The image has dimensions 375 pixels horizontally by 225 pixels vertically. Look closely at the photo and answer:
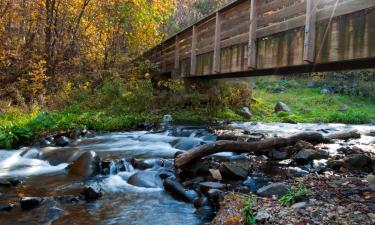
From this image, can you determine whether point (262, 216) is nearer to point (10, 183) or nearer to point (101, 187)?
point (101, 187)

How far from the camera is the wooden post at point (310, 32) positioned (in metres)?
7.75

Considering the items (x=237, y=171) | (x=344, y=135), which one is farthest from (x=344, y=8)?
(x=344, y=135)

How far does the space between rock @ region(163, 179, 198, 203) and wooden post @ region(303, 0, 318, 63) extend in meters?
3.85

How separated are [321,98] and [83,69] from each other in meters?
18.5

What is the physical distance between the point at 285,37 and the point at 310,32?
123cm

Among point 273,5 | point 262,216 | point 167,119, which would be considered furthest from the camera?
point 167,119

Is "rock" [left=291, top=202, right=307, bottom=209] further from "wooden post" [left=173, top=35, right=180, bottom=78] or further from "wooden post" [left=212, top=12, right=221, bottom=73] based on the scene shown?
"wooden post" [left=173, top=35, right=180, bottom=78]

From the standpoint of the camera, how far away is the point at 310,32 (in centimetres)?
781

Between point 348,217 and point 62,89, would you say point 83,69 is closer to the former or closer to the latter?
point 62,89

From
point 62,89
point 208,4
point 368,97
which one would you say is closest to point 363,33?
point 62,89

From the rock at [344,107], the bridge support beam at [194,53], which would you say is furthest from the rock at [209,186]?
the rock at [344,107]

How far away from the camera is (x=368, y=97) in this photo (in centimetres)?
3195

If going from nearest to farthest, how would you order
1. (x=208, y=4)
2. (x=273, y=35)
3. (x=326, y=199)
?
(x=326, y=199) < (x=273, y=35) < (x=208, y=4)

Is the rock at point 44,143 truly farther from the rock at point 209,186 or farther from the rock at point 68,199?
the rock at point 209,186
